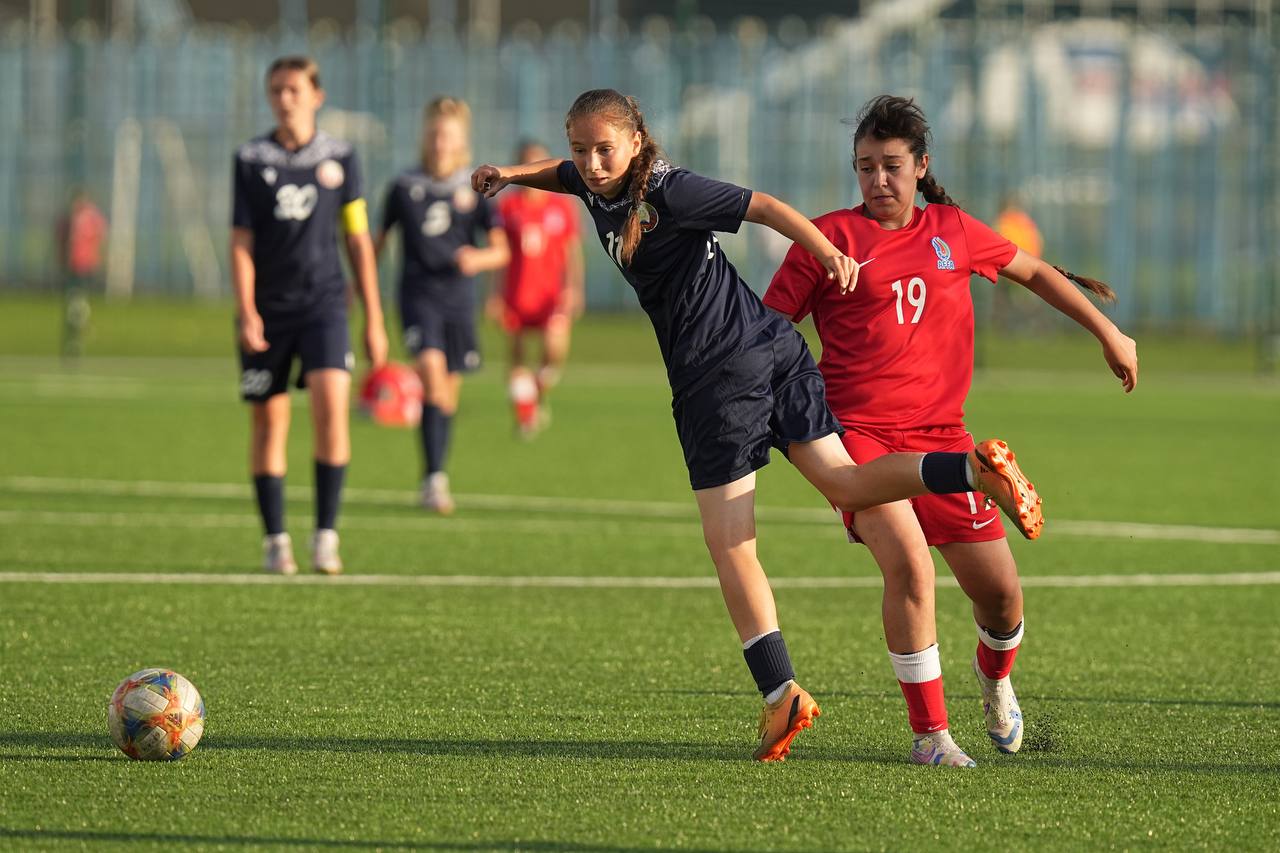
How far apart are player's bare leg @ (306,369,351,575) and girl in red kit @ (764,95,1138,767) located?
11.9ft

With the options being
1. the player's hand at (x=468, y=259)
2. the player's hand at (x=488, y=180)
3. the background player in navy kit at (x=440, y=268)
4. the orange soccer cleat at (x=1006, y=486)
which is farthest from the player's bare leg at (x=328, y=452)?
the orange soccer cleat at (x=1006, y=486)

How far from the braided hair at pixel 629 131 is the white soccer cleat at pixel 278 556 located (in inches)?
156

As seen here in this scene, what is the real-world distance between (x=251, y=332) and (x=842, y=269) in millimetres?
4102

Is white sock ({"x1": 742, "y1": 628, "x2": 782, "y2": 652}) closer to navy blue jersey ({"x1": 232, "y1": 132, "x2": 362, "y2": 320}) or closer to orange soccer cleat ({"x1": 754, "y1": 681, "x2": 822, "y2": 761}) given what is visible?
orange soccer cleat ({"x1": 754, "y1": 681, "x2": 822, "y2": 761})

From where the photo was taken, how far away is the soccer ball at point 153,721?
5.17 m

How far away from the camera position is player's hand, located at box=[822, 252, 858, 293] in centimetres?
514

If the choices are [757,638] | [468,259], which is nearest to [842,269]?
[757,638]

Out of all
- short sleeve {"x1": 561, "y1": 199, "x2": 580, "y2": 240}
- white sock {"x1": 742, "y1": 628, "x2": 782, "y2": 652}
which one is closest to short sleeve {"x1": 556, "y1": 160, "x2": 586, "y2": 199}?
white sock {"x1": 742, "y1": 628, "x2": 782, "y2": 652}

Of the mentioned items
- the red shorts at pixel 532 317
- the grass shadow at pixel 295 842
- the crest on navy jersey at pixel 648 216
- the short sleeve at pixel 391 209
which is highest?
the short sleeve at pixel 391 209

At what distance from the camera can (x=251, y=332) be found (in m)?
8.62

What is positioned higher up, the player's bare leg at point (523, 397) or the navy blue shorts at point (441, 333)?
the navy blue shorts at point (441, 333)

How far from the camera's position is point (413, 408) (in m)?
16.3

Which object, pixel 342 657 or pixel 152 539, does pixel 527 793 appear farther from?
pixel 152 539

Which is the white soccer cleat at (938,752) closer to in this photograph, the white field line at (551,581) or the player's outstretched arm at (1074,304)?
the player's outstretched arm at (1074,304)
